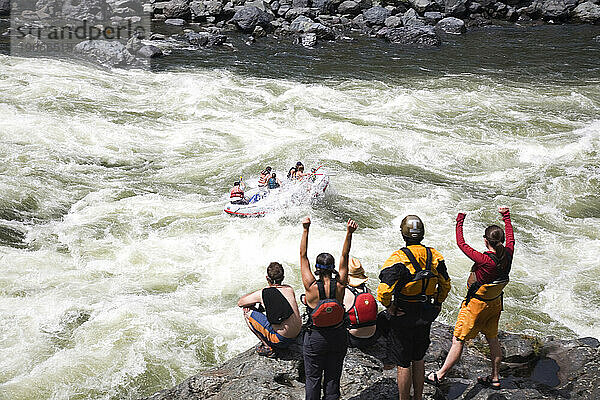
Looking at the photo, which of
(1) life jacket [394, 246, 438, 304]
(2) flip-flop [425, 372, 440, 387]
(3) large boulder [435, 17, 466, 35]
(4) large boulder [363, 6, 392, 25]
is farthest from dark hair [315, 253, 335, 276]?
(3) large boulder [435, 17, 466, 35]

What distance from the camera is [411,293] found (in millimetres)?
4527

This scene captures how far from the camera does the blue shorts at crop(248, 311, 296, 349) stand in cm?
548

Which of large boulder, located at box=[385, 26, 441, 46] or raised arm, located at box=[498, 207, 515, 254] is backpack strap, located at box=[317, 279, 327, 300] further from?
large boulder, located at box=[385, 26, 441, 46]

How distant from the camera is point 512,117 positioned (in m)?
17.4

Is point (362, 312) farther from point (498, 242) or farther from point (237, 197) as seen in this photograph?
point (237, 197)

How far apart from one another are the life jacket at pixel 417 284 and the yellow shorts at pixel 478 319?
75 centimetres

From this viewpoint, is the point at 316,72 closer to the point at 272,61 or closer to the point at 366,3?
the point at 272,61

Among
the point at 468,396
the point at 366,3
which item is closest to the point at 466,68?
the point at 366,3

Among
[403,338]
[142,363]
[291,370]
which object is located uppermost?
[403,338]

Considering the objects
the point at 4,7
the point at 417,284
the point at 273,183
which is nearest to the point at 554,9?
the point at 273,183

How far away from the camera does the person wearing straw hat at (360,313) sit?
215 inches

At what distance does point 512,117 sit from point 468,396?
1380cm

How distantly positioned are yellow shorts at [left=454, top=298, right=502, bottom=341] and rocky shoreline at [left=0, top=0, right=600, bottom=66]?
23.8 metres

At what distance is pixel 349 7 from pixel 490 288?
29584mm
